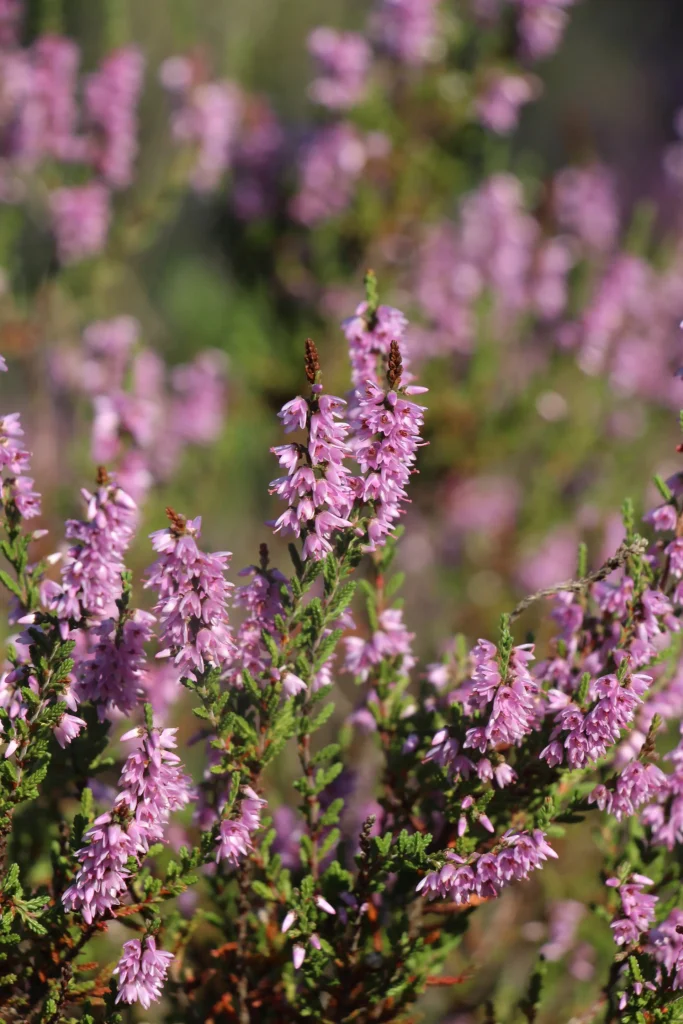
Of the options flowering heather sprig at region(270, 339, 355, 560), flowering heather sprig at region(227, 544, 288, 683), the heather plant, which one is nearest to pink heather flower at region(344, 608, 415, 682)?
the heather plant

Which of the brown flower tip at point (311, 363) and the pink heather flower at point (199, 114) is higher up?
the pink heather flower at point (199, 114)

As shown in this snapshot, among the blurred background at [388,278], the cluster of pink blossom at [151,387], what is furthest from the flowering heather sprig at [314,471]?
the blurred background at [388,278]

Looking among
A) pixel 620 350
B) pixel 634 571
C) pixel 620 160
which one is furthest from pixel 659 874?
pixel 620 160

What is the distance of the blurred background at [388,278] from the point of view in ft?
17.5

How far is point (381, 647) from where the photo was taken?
9.15 ft

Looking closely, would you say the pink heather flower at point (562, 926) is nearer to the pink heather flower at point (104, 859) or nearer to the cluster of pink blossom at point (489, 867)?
the cluster of pink blossom at point (489, 867)

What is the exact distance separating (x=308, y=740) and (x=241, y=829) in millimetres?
357

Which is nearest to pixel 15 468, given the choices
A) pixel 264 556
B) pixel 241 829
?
pixel 264 556

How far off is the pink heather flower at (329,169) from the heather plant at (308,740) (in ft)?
10.2

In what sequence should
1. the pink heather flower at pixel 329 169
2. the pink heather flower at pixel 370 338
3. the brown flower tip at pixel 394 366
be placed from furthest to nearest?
the pink heather flower at pixel 329 169 → the pink heather flower at pixel 370 338 → the brown flower tip at pixel 394 366

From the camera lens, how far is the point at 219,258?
24.2 ft

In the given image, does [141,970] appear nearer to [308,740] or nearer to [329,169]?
[308,740]

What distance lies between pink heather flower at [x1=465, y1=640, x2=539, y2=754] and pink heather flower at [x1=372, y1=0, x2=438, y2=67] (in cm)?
431

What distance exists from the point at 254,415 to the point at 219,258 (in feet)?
5.66
